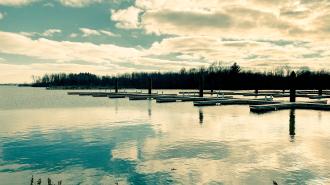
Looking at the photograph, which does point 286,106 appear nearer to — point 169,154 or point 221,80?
point 169,154

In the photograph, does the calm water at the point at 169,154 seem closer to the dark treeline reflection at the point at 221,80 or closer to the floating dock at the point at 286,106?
the floating dock at the point at 286,106

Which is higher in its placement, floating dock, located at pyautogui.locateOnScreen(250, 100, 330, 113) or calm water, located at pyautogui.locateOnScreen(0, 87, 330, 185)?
floating dock, located at pyautogui.locateOnScreen(250, 100, 330, 113)

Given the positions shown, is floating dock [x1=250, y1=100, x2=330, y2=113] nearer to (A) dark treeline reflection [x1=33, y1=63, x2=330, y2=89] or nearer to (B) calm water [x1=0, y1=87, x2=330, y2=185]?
(B) calm water [x1=0, y1=87, x2=330, y2=185]

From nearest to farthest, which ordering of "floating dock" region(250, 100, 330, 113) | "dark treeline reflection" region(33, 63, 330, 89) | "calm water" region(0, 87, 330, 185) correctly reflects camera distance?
"calm water" region(0, 87, 330, 185) → "floating dock" region(250, 100, 330, 113) → "dark treeline reflection" region(33, 63, 330, 89)

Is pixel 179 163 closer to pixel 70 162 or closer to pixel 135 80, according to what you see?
pixel 70 162

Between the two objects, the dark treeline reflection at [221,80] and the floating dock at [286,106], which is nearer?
the floating dock at [286,106]

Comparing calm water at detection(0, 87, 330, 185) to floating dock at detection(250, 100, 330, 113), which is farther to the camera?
floating dock at detection(250, 100, 330, 113)

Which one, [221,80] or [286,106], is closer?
[286,106]

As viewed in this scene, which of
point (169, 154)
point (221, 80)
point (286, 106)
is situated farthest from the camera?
point (221, 80)

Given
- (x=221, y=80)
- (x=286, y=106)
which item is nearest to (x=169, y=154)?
(x=286, y=106)

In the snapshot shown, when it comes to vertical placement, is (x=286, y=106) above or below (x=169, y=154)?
above

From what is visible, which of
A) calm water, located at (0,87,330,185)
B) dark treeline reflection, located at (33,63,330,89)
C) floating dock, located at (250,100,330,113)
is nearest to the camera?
calm water, located at (0,87,330,185)

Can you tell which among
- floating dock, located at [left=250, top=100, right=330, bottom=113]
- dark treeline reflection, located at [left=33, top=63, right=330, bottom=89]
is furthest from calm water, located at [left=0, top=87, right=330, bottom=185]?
dark treeline reflection, located at [left=33, top=63, right=330, bottom=89]

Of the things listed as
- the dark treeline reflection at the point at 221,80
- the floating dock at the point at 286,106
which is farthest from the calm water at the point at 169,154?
the dark treeline reflection at the point at 221,80
